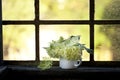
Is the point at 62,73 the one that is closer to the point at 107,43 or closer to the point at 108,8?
the point at 107,43

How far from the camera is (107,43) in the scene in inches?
82.6

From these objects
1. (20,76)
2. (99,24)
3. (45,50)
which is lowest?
(20,76)

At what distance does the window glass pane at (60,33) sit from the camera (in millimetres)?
2098

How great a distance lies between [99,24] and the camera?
6.85 feet

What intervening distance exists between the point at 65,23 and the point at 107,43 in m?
0.28

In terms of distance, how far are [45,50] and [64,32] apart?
0.52ft

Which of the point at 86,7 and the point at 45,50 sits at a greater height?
the point at 86,7

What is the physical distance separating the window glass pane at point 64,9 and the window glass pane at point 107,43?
129 mm

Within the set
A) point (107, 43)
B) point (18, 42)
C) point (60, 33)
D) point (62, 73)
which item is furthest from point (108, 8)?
point (18, 42)

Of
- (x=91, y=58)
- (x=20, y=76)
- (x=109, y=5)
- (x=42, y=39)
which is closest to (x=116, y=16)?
(x=109, y=5)

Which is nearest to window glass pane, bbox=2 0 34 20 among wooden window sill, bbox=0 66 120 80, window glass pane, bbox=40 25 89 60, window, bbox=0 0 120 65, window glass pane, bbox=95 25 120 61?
window, bbox=0 0 120 65

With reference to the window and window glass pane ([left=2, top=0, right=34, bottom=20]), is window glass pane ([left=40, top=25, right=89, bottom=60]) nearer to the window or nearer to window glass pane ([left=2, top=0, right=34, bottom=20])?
the window

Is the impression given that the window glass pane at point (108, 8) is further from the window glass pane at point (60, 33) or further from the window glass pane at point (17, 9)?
the window glass pane at point (17, 9)

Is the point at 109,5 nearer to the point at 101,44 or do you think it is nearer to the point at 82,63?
the point at 101,44
